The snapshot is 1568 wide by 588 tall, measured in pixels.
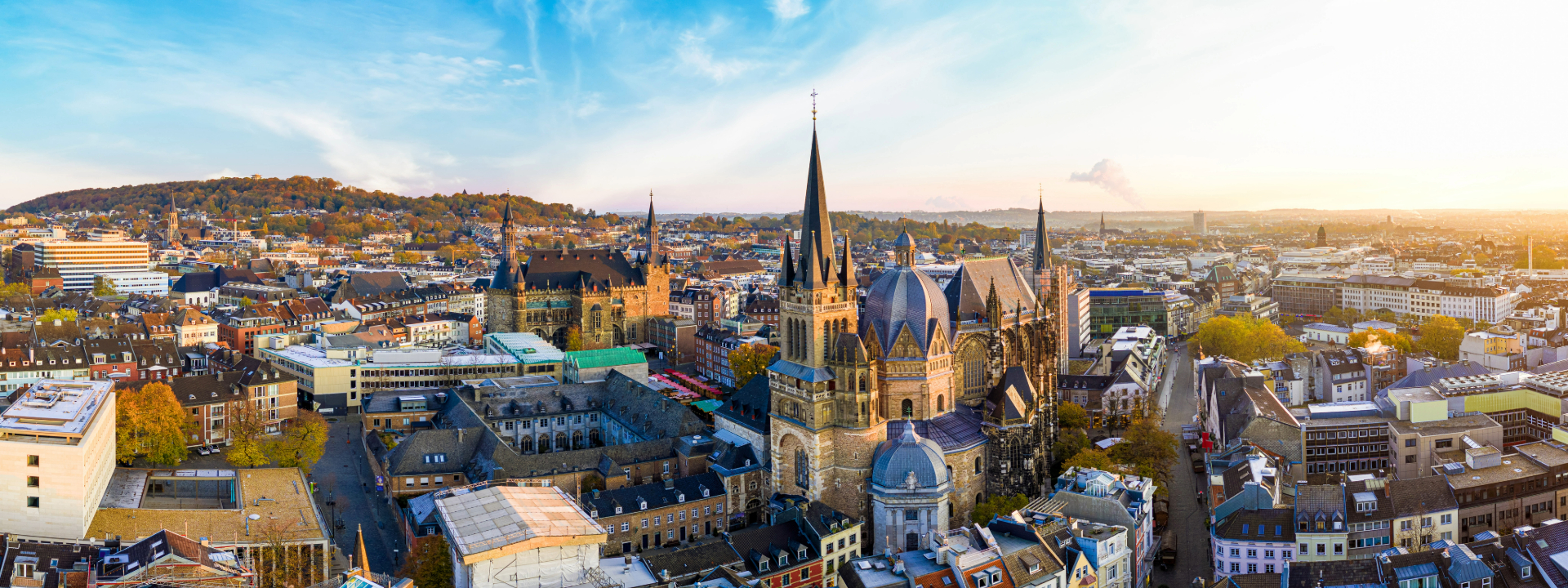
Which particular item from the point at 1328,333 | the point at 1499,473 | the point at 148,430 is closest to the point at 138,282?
the point at 148,430

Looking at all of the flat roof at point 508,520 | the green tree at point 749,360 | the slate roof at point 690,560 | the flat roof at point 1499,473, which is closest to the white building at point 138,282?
the green tree at point 749,360

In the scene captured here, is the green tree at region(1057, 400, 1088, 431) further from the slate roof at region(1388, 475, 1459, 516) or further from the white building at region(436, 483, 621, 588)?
the white building at region(436, 483, 621, 588)

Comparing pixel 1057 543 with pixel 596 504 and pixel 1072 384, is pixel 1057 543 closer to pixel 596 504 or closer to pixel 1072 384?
pixel 596 504

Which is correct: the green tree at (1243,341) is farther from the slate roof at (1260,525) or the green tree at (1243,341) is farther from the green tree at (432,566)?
the green tree at (432,566)

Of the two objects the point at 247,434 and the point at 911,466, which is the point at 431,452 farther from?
the point at 911,466

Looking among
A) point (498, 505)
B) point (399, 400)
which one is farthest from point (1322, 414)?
point (399, 400)
